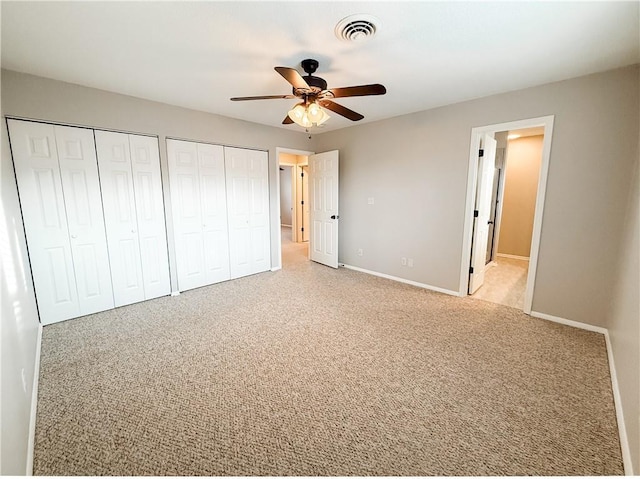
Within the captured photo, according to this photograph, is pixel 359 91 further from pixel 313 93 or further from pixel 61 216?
pixel 61 216

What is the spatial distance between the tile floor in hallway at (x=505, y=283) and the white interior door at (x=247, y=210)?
327cm

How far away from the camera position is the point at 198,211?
371cm

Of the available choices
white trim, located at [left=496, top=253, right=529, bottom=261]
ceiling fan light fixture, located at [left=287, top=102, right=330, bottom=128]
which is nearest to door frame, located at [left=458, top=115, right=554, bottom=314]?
ceiling fan light fixture, located at [left=287, top=102, right=330, bottom=128]

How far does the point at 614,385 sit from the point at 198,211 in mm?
4427

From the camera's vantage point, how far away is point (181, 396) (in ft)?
5.89

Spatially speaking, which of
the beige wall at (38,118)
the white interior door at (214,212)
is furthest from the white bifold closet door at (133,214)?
the white interior door at (214,212)

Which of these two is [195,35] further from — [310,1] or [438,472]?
[438,472]

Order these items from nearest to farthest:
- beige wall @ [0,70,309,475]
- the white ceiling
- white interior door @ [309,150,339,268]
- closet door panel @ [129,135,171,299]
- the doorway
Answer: beige wall @ [0,70,309,475], the white ceiling, closet door panel @ [129,135,171,299], white interior door @ [309,150,339,268], the doorway

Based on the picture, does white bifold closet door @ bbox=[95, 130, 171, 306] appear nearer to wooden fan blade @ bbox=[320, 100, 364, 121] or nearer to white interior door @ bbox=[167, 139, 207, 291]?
white interior door @ bbox=[167, 139, 207, 291]

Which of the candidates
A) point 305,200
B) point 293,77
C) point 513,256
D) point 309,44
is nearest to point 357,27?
point 309,44

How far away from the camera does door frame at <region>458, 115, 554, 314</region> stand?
2701 millimetres

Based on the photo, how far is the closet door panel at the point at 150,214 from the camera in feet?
10.4

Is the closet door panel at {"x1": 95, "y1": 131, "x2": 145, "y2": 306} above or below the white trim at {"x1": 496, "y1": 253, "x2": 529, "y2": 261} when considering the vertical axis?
above

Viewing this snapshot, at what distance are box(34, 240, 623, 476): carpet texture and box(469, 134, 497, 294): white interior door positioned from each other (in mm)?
654
